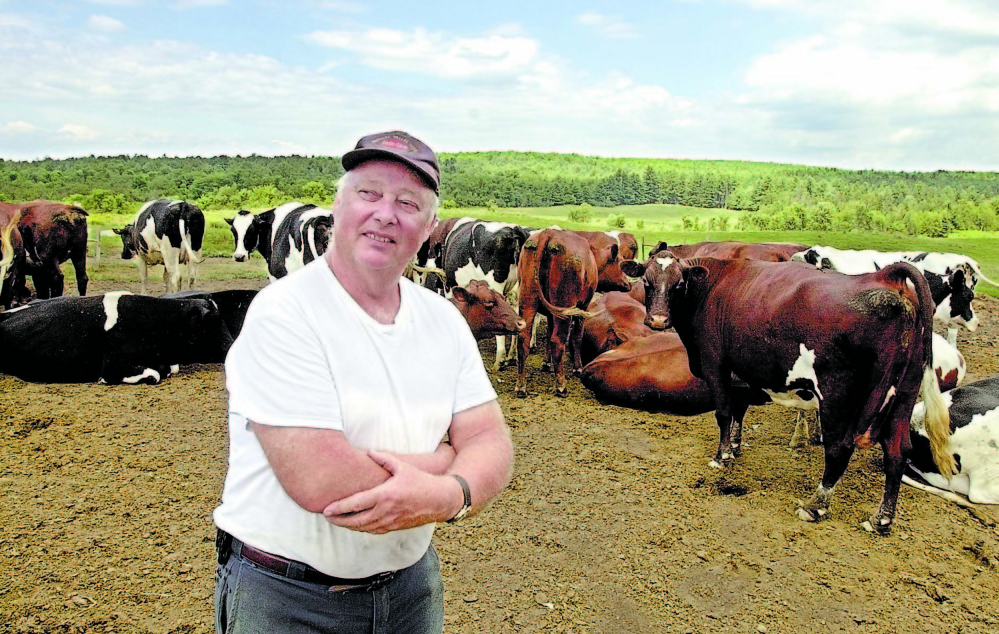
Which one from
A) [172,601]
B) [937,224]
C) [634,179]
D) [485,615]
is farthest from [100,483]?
[634,179]

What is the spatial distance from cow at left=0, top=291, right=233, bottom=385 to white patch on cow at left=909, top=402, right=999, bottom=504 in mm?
8548

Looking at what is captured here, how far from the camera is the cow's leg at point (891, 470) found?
4.93 m

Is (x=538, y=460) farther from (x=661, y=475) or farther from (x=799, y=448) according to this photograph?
(x=799, y=448)

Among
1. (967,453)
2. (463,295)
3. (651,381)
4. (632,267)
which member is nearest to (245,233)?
(463,295)

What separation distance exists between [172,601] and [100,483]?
209 cm

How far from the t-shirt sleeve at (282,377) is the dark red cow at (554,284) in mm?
6539

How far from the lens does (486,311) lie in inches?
321

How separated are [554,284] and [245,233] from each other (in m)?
6.64

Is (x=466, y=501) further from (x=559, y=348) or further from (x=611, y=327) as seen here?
(x=611, y=327)

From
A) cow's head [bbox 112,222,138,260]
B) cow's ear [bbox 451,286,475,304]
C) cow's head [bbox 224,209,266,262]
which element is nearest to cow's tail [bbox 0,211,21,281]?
cow's head [bbox 224,209,266,262]

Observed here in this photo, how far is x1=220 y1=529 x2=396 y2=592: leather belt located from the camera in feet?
5.53

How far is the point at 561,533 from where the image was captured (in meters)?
4.98

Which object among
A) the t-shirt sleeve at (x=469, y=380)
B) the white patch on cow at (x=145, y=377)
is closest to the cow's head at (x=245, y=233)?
the white patch on cow at (x=145, y=377)

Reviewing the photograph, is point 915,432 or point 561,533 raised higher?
point 915,432
